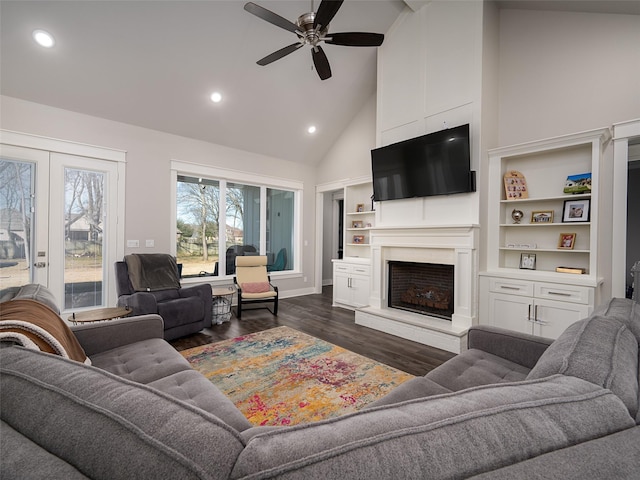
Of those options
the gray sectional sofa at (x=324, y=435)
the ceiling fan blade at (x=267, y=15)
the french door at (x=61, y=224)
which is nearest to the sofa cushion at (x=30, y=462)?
the gray sectional sofa at (x=324, y=435)

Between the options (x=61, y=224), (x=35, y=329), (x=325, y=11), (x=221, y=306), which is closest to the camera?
(x=35, y=329)

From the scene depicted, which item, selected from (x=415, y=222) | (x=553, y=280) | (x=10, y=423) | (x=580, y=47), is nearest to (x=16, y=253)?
(x=10, y=423)

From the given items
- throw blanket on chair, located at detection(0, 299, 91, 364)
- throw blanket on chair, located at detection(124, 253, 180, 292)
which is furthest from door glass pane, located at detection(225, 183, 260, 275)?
throw blanket on chair, located at detection(0, 299, 91, 364)

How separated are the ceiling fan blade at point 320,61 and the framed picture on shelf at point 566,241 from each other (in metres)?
3.36

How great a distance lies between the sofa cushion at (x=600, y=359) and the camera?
768mm

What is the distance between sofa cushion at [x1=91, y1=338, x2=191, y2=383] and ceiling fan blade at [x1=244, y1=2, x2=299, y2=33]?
9.34ft

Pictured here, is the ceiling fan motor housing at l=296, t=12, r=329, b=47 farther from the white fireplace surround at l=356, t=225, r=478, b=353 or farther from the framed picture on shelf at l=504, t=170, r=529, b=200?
the framed picture on shelf at l=504, t=170, r=529, b=200

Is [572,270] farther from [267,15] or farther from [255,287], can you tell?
[255,287]

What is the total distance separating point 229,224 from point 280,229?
1.18 metres

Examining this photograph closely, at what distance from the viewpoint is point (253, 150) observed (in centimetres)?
559

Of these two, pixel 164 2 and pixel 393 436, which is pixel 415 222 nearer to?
pixel 393 436

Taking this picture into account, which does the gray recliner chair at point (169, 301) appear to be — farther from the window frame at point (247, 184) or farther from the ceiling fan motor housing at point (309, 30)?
the ceiling fan motor housing at point (309, 30)

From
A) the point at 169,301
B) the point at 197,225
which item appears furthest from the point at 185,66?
the point at 169,301

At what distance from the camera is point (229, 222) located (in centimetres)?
549
